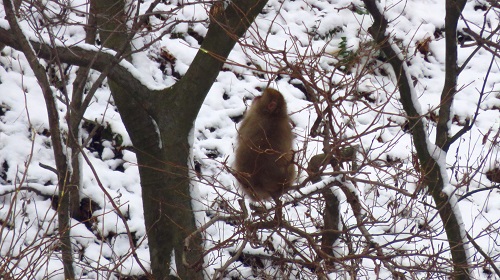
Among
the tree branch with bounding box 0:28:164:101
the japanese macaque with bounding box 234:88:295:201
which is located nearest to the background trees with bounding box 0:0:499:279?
the tree branch with bounding box 0:28:164:101

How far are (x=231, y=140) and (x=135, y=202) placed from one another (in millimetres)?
1457

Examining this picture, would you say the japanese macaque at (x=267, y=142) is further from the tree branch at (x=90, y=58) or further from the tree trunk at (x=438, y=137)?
the tree trunk at (x=438, y=137)

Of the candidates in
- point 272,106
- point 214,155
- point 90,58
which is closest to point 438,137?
point 272,106

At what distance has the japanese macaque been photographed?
4.75m

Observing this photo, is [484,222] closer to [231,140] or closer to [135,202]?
[231,140]

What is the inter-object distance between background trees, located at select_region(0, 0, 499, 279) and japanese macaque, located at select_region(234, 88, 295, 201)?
0.14 metres

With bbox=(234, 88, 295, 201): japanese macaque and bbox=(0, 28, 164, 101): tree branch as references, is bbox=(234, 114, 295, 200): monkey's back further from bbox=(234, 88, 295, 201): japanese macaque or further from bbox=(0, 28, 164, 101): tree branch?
bbox=(0, 28, 164, 101): tree branch

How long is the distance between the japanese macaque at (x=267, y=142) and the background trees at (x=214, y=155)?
0.14 metres

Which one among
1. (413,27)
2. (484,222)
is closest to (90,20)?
(484,222)

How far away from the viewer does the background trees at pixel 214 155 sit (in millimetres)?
3988

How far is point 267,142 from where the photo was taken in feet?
15.5

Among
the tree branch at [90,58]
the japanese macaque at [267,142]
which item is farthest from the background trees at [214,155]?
the japanese macaque at [267,142]

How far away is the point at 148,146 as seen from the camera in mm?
5137

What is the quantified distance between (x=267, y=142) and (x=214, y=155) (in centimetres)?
262
